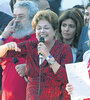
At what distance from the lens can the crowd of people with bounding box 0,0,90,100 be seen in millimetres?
3719

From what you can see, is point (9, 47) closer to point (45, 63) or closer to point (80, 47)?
point (45, 63)

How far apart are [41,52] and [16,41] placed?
0.98 m

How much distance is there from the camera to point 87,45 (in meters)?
4.19

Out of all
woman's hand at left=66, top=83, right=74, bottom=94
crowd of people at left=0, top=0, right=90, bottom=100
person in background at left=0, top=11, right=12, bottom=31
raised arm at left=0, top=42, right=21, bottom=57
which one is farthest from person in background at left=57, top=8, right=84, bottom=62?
person in background at left=0, top=11, right=12, bottom=31

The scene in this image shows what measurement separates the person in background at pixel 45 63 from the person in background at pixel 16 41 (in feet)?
1.17

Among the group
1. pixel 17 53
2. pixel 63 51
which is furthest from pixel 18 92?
pixel 63 51

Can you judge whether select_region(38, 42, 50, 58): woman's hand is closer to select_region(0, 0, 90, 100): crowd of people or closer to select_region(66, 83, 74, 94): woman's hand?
select_region(0, 0, 90, 100): crowd of people

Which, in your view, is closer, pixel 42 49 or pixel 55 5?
pixel 42 49

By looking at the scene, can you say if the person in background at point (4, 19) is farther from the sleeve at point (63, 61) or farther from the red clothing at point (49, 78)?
the sleeve at point (63, 61)

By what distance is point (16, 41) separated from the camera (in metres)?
4.44

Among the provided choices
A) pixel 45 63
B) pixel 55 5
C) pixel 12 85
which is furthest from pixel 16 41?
pixel 55 5

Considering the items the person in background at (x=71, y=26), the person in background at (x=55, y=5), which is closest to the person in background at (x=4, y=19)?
the person in background at (x=55, y=5)

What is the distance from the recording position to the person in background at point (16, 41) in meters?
4.25

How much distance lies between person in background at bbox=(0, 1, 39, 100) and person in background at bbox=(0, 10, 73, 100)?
0.36m
